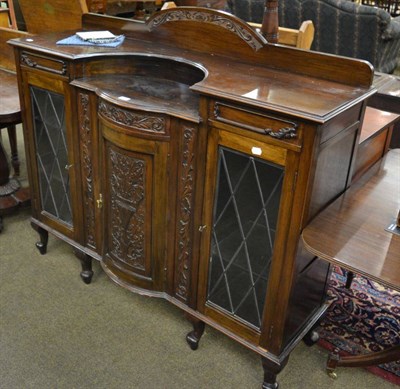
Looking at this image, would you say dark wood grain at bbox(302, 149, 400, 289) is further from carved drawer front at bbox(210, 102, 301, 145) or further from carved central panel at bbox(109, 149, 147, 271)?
carved central panel at bbox(109, 149, 147, 271)

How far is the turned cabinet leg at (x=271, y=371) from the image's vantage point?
1.46 m

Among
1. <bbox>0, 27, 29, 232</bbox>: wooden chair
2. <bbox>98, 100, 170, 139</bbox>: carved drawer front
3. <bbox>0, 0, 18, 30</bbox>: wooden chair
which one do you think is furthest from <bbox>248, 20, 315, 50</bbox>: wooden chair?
<bbox>0, 0, 18, 30</bbox>: wooden chair

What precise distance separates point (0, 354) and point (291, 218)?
1100 millimetres

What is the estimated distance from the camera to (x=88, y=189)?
1.78m

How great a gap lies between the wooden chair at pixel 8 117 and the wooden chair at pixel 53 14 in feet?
0.35

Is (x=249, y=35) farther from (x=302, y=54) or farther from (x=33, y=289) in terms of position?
(x=33, y=289)

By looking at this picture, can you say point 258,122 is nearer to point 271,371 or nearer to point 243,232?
point 243,232

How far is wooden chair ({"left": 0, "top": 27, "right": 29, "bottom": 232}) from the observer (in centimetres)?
211

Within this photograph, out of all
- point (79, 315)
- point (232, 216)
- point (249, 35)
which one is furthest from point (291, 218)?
point (79, 315)

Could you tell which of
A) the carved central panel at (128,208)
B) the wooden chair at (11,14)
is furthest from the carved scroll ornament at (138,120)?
the wooden chair at (11,14)

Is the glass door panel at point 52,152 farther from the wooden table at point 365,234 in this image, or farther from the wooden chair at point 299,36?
the wooden table at point 365,234

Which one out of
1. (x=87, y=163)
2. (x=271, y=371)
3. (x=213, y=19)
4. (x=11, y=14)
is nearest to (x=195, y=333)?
(x=271, y=371)

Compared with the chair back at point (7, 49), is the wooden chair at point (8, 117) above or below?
below

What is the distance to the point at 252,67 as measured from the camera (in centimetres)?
149
